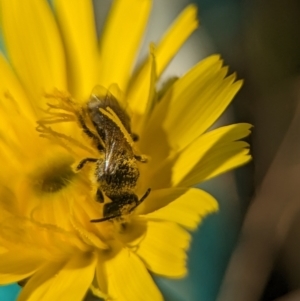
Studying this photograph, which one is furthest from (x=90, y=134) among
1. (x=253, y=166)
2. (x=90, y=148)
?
(x=253, y=166)

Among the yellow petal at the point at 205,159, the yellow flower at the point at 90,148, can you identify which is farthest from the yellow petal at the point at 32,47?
the yellow petal at the point at 205,159

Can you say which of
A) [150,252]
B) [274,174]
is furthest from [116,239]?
[274,174]

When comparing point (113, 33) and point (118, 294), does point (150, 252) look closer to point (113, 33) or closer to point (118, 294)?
point (118, 294)

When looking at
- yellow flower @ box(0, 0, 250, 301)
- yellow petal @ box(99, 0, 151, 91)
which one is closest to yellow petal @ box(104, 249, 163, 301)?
yellow flower @ box(0, 0, 250, 301)

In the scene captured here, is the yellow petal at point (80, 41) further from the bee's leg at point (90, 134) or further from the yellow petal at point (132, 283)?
the yellow petal at point (132, 283)

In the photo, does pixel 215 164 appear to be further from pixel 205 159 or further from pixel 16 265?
pixel 16 265

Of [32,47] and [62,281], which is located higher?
[32,47]

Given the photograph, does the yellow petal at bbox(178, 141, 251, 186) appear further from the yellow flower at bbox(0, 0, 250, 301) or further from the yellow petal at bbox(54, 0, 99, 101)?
the yellow petal at bbox(54, 0, 99, 101)
